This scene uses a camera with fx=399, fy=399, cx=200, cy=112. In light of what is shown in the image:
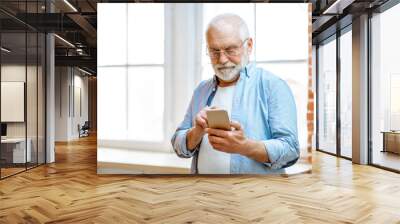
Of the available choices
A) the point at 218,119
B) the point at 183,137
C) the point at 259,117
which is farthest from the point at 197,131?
the point at 259,117

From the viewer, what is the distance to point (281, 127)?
6.34m

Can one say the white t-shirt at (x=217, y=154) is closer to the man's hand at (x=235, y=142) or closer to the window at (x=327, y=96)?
the man's hand at (x=235, y=142)

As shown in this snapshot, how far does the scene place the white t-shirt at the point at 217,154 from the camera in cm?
635

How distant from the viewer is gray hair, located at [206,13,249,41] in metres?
6.53

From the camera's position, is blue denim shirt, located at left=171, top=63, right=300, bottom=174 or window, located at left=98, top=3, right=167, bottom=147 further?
window, located at left=98, top=3, right=167, bottom=147

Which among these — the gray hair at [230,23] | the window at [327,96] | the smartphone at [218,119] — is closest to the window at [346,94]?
the window at [327,96]

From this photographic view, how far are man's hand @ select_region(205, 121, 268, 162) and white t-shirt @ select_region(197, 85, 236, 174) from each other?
118 millimetres

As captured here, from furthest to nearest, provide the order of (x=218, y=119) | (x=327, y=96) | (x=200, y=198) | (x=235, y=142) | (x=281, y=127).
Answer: (x=327, y=96) < (x=281, y=127) < (x=235, y=142) < (x=218, y=119) < (x=200, y=198)

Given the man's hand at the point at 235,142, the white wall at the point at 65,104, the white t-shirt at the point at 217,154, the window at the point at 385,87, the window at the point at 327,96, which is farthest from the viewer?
the white wall at the point at 65,104

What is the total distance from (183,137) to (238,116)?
959mm

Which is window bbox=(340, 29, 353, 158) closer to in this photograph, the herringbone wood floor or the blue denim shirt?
the herringbone wood floor

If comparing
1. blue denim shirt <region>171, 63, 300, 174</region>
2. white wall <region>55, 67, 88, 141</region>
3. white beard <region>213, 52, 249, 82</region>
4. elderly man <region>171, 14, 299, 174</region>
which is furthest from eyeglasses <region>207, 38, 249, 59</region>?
white wall <region>55, 67, 88, 141</region>

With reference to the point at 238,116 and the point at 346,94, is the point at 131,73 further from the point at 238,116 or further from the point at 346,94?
the point at 346,94

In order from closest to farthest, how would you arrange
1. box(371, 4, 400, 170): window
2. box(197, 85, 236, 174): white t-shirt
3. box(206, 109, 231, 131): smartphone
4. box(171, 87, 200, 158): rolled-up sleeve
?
1. box(206, 109, 231, 131): smartphone
2. box(197, 85, 236, 174): white t-shirt
3. box(171, 87, 200, 158): rolled-up sleeve
4. box(371, 4, 400, 170): window
